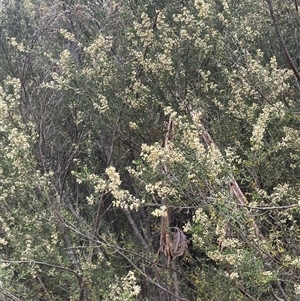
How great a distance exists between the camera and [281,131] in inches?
195

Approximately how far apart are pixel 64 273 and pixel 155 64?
2.64m

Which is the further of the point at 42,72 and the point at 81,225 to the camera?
the point at 42,72

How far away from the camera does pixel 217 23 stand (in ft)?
19.9

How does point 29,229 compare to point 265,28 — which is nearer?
point 29,229

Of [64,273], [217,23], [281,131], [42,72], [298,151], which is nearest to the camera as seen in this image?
[298,151]

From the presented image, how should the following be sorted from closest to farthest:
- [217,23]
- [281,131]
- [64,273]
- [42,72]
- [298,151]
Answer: [298,151], [281,131], [64,273], [217,23], [42,72]

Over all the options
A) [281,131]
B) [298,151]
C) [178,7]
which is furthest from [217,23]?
[298,151]

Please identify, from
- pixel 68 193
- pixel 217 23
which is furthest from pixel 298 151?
pixel 68 193

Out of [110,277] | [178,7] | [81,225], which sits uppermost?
[178,7]

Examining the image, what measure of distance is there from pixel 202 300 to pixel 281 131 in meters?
2.15

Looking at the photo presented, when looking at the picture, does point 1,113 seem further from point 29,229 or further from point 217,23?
point 217,23

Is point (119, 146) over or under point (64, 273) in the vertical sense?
over

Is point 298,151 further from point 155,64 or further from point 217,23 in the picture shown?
point 217,23

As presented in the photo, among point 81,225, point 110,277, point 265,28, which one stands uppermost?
point 265,28
